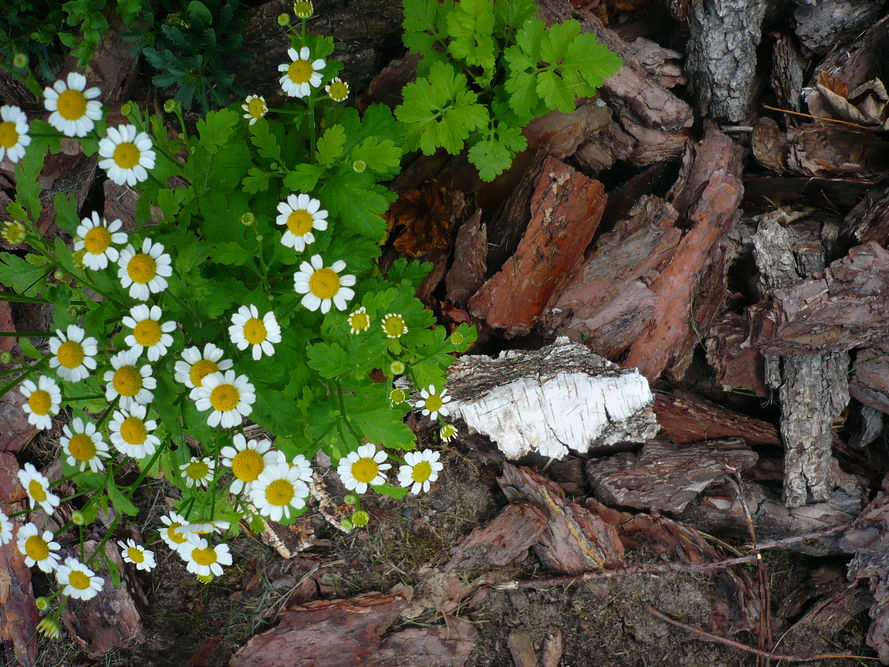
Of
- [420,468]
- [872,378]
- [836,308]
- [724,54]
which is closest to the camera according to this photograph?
[420,468]

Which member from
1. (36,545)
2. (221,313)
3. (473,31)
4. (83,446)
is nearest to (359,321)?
(221,313)

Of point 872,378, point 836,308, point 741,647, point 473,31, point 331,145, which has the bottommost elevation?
point 741,647

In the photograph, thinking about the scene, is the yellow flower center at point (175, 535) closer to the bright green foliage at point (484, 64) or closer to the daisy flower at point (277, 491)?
the daisy flower at point (277, 491)

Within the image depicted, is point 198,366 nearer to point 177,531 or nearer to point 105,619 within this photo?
point 177,531

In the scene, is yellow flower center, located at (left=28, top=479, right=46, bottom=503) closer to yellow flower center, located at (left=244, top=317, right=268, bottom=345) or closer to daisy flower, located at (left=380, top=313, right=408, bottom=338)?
yellow flower center, located at (left=244, top=317, right=268, bottom=345)

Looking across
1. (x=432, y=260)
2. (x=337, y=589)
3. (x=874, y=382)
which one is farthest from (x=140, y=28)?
(x=874, y=382)

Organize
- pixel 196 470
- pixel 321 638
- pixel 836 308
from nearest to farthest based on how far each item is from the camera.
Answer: pixel 196 470
pixel 836 308
pixel 321 638

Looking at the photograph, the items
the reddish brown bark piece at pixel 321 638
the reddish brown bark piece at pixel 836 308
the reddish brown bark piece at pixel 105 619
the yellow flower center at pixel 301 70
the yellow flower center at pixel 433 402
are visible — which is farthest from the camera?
the reddish brown bark piece at pixel 105 619

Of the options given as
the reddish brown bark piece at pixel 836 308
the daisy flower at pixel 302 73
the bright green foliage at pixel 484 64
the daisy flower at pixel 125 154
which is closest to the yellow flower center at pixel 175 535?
the daisy flower at pixel 125 154
